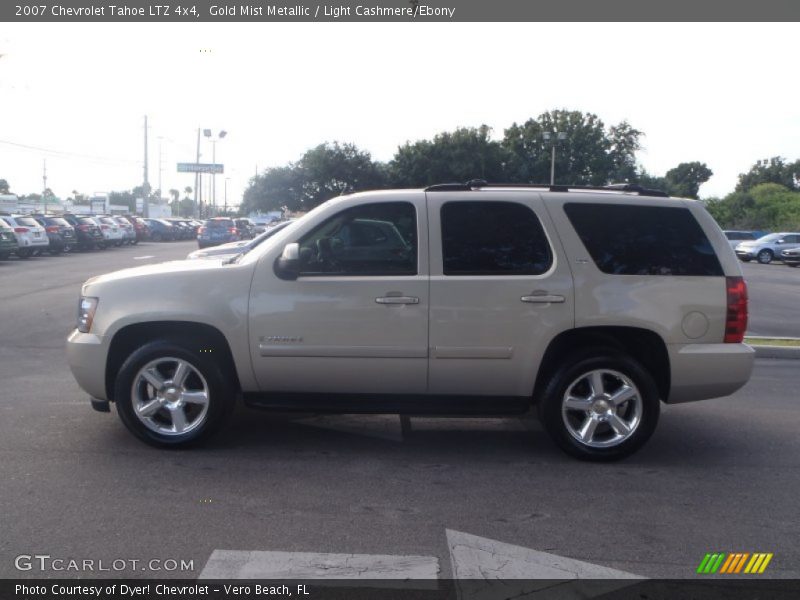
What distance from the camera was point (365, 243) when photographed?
20.3 ft

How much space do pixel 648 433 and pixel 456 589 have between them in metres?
2.57

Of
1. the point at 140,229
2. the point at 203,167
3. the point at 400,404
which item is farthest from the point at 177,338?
the point at 203,167

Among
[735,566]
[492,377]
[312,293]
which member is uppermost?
[312,293]

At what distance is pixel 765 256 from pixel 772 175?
52619 mm

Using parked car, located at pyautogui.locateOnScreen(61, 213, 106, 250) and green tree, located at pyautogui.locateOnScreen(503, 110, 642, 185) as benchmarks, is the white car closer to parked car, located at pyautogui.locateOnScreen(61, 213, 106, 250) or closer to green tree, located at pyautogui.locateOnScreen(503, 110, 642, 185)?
parked car, located at pyautogui.locateOnScreen(61, 213, 106, 250)

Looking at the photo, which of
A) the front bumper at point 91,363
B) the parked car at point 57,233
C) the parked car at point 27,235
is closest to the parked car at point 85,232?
the parked car at point 57,233

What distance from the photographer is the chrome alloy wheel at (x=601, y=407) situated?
6.03 m

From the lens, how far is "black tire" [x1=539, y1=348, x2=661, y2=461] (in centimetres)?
600

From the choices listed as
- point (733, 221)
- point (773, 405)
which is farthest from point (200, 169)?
point (773, 405)

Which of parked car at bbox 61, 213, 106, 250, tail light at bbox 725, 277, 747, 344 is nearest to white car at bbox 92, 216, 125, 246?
parked car at bbox 61, 213, 106, 250

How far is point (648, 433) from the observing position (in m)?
6.05

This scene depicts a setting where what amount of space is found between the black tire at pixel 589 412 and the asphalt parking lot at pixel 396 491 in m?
0.14

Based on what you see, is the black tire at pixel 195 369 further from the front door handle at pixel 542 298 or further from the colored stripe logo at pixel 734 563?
the colored stripe logo at pixel 734 563

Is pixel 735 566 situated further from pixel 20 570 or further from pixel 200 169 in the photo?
pixel 200 169
